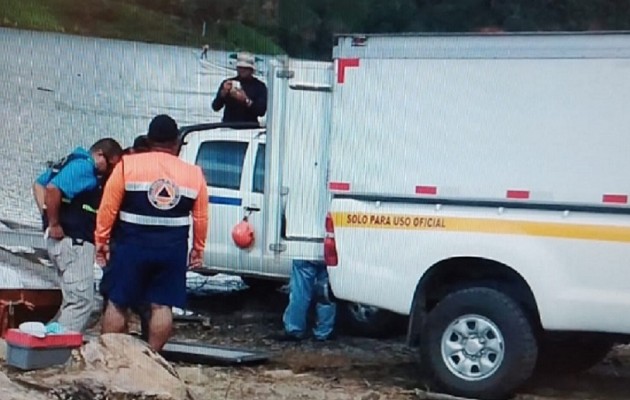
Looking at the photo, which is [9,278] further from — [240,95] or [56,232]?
[240,95]

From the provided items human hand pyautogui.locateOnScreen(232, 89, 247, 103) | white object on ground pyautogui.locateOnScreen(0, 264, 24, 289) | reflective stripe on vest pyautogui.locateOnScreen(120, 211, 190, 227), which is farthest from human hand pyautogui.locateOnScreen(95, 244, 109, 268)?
human hand pyautogui.locateOnScreen(232, 89, 247, 103)

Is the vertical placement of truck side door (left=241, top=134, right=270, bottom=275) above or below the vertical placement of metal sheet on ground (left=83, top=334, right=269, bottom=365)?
above

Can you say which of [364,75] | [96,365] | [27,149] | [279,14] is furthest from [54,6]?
[96,365]

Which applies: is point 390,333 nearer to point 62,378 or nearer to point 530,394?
point 530,394

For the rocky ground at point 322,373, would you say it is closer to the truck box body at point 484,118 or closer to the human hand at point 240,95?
the truck box body at point 484,118

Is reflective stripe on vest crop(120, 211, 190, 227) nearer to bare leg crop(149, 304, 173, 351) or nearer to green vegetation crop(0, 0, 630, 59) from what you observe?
bare leg crop(149, 304, 173, 351)

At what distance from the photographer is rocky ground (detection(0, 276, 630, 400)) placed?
8.45m

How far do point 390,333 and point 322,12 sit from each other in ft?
23.3

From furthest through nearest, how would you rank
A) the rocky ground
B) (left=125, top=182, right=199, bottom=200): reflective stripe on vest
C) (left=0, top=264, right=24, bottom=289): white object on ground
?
(left=0, top=264, right=24, bottom=289): white object on ground → the rocky ground → (left=125, top=182, right=199, bottom=200): reflective stripe on vest

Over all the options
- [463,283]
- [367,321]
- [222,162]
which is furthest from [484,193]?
[222,162]

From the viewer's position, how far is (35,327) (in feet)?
25.3

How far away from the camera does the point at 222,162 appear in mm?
Result: 10852

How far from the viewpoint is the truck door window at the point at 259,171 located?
1052 cm

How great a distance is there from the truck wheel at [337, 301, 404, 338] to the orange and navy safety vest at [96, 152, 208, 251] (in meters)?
2.47
